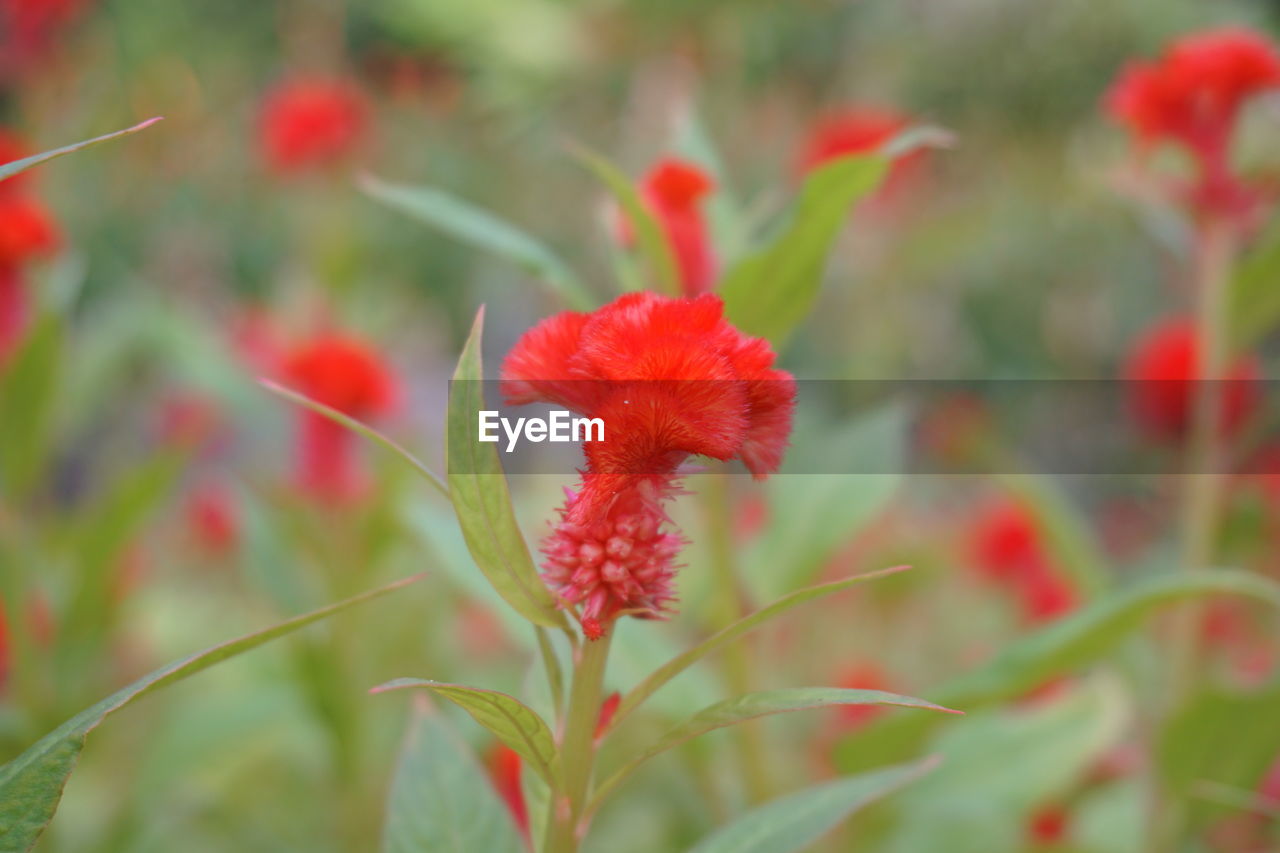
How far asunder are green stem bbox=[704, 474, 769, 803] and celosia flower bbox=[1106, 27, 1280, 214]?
356 millimetres

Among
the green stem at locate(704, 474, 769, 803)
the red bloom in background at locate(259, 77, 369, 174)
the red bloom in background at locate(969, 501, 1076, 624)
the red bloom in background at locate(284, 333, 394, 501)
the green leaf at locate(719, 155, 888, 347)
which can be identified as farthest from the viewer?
the red bloom in background at locate(259, 77, 369, 174)

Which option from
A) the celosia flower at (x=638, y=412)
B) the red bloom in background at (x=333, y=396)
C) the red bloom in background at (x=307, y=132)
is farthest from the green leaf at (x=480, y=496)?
the red bloom in background at (x=307, y=132)

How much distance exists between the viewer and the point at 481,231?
54 centimetres

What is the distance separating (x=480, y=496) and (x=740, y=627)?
8 centimetres

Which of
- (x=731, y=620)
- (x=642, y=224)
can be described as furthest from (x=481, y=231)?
(x=731, y=620)

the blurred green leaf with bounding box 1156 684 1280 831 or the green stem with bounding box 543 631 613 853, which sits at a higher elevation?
the green stem with bounding box 543 631 613 853

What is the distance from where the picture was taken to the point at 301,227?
7.09 ft

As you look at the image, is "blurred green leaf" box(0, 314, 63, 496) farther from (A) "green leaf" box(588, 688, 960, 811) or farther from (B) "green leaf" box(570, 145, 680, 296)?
(A) "green leaf" box(588, 688, 960, 811)

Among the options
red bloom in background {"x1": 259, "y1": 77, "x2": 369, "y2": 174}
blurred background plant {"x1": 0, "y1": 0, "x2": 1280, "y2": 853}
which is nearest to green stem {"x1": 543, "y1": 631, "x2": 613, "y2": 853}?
blurred background plant {"x1": 0, "y1": 0, "x2": 1280, "y2": 853}

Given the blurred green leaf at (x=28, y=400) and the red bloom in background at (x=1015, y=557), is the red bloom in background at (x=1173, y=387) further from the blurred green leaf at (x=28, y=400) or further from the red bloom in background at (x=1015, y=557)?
the blurred green leaf at (x=28, y=400)

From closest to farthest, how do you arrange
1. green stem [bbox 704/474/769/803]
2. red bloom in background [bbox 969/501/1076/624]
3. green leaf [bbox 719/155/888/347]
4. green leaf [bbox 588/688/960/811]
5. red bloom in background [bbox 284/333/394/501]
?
green leaf [bbox 588/688/960/811]
green leaf [bbox 719/155/888/347]
green stem [bbox 704/474/769/803]
red bloom in background [bbox 284/333/394/501]
red bloom in background [bbox 969/501/1076/624]

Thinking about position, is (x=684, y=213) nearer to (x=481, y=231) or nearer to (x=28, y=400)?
(x=481, y=231)

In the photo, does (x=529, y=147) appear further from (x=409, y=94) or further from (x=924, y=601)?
(x=924, y=601)

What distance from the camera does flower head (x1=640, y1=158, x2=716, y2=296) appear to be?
0.54 m
